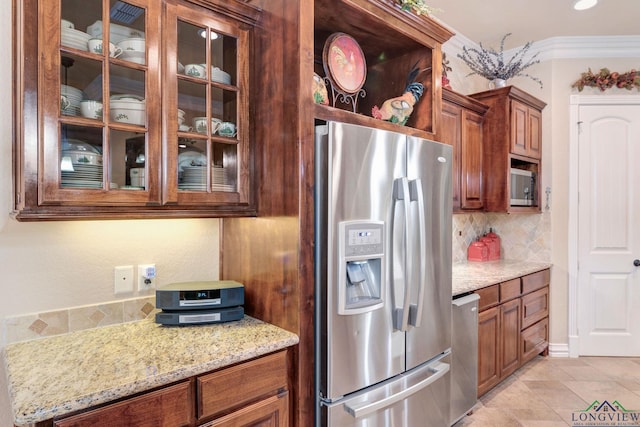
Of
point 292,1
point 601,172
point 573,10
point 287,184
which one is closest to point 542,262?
point 601,172

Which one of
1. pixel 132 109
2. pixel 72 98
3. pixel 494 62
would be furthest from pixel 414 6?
pixel 494 62

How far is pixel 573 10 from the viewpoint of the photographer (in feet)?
10.0

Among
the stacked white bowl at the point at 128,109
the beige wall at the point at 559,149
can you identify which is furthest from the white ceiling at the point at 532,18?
the stacked white bowl at the point at 128,109

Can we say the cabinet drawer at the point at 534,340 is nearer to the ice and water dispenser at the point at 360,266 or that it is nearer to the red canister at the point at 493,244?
the red canister at the point at 493,244

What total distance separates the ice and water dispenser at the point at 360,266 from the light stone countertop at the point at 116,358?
0.96 feet

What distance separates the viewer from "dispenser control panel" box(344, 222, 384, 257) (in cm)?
160

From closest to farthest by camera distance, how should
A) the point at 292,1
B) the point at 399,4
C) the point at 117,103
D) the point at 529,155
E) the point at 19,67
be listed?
the point at 19,67, the point at 117,103, the point at 292,1, the point at 399,4, the point at 529,155

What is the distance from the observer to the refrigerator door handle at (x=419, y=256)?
1833 mm

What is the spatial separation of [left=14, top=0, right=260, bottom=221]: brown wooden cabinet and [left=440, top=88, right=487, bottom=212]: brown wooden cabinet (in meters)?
1.78

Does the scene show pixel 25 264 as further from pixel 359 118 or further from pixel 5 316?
pixel 359 118

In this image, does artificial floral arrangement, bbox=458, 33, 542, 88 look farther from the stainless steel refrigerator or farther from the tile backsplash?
the stainless steel refrigerator

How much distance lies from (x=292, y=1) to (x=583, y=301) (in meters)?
3.72

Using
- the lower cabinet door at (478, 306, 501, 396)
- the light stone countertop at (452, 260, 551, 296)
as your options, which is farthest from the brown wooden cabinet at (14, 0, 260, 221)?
the lower cabinet door at (478, 306, 501, 396)

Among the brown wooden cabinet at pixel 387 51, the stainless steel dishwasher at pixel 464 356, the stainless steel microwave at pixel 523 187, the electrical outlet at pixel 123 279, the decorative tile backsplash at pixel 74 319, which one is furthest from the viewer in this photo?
the stainless steel microwave at pixel 523 187
